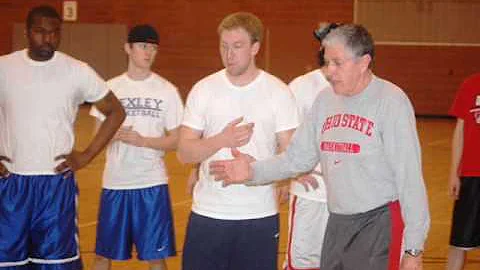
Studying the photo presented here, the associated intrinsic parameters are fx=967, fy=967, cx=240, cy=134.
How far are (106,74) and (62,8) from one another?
1904mm

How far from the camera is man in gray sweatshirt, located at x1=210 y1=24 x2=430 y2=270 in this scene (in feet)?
13.6

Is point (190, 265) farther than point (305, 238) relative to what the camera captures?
No

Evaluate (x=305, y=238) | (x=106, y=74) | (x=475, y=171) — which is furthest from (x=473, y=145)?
(x=106, y=74)

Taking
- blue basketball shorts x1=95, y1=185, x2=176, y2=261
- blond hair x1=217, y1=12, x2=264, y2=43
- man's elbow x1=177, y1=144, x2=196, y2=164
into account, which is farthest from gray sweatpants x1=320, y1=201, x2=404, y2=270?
blue basketball shorts x1=95, y1=185, x2=176, y2=261

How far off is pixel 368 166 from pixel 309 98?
190 cm

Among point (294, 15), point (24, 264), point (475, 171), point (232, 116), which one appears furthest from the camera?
point (294, 15)

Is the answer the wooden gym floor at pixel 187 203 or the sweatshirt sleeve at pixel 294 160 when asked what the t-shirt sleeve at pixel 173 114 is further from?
the sweatshirt sleeve at pixel 294 160

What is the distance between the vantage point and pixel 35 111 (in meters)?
5.26

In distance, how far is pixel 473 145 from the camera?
6.89 metres

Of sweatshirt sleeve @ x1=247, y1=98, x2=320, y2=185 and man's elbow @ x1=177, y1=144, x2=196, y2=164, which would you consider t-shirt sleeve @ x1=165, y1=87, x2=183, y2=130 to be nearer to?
man's elbow @ x1=177, y1=144, x2=196, y2=164

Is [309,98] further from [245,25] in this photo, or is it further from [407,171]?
[407,171]

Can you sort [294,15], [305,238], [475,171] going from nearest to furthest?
[305,238], [475,171], [294,15]

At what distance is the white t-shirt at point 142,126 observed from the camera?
265 inches

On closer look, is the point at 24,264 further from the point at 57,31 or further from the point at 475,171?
the point at 475,171
